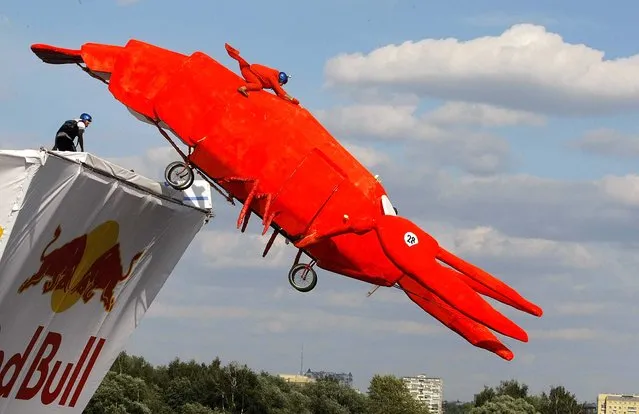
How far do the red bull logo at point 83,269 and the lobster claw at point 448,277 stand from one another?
6305 mm

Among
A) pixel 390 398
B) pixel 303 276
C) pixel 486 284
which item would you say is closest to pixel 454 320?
pixel 486 284

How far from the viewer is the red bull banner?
21.8 meters

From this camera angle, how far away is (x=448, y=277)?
22.4 metres

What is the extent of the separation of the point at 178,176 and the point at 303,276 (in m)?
3.50

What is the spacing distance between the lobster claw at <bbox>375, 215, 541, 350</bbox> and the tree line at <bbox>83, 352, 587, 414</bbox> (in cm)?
7201

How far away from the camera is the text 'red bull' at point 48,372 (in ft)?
80.1

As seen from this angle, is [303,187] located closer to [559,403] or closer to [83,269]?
[83,269]

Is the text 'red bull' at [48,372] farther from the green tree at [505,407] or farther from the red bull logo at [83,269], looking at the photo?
the green tree at [505,407]

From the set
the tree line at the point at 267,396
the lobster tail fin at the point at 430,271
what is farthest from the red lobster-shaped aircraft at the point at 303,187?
the tree line at the point at 267,396

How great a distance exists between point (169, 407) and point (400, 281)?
78321 millimetres

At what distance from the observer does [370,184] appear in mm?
23391

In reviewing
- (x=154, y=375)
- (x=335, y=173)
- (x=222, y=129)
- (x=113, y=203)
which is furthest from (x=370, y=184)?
(x=154, y=375)

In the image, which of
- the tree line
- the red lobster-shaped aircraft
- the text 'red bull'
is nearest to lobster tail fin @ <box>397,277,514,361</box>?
the red lobster-shaped aircraft

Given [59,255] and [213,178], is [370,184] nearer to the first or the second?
[213,178]
